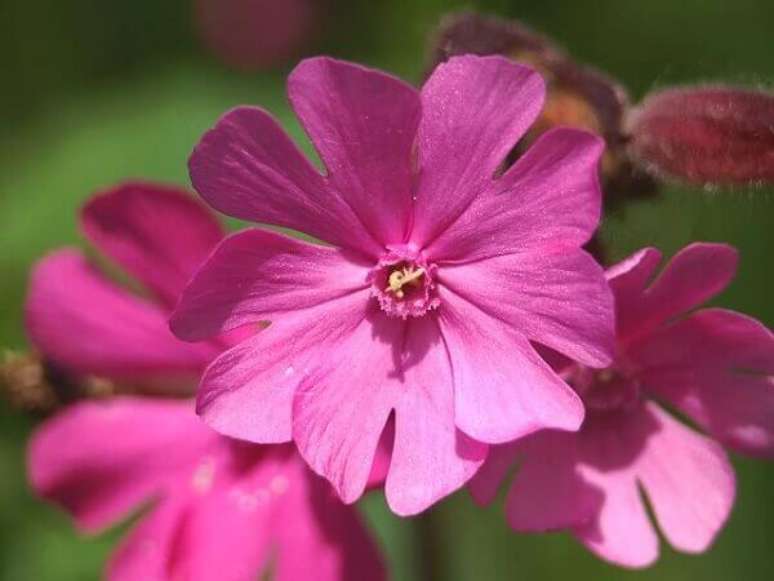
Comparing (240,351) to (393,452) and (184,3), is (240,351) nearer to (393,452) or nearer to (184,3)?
(393,452)

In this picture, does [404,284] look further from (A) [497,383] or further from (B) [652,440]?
(B) [652,440]

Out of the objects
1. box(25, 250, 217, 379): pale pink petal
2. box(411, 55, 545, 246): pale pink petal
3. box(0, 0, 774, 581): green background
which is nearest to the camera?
box(411, 55, 545, 246): pale pink petal

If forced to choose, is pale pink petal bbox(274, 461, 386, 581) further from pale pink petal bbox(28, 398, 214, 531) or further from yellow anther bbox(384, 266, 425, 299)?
yellow anther bbox(384, 266, 425, 299)

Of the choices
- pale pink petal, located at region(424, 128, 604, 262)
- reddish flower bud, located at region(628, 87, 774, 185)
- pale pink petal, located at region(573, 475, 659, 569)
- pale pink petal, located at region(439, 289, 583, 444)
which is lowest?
pale pink petal, located at region(573, 475, 659, 569)

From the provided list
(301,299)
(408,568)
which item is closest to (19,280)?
(408,568)

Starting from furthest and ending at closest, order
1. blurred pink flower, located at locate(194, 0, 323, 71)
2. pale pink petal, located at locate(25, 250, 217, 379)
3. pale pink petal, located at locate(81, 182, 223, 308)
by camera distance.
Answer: blurred pink flower, located at locate(194, 0, 323, 71)
pale pink petal, located at locate(25, 250, 217, 379)
pale pink petal, located at locate(81, 182, 223, 308)

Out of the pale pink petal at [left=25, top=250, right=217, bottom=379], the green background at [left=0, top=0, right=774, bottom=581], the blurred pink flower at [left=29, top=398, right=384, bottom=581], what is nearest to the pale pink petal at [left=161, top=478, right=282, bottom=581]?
the blurred pink flower at [left=29, top=398, right=384, bottom=581]
